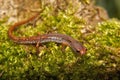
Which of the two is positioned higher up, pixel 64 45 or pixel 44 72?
pixel 64 45

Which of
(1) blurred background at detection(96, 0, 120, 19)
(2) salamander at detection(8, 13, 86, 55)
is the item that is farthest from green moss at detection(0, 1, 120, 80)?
(1) blurred background at detection(96, 0, 120, 19)

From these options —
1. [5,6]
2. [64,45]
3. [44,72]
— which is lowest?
[44,72]

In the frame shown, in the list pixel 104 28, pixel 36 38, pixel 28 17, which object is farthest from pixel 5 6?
pixel 104 28

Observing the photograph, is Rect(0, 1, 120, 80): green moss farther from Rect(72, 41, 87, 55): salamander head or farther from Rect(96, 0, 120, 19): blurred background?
Rect(96, 0, 120, 19): blurred background

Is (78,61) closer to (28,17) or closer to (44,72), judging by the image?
(44,72)

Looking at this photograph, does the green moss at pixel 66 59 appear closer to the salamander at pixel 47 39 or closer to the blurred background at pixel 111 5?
the salamander at pixel 47 39

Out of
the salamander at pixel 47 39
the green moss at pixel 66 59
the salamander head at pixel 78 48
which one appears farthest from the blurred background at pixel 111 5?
the salamander head at pixel 78 48
